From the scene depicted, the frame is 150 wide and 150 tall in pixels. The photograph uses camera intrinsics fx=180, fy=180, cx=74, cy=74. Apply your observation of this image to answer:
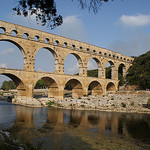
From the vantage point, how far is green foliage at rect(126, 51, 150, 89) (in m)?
43.7

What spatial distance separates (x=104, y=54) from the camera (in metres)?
47.4

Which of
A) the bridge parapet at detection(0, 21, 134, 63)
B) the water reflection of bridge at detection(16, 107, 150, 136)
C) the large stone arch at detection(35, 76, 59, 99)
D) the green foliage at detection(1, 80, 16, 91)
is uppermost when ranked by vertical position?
the bridge parapet at detection(0, 21, 134, 63)

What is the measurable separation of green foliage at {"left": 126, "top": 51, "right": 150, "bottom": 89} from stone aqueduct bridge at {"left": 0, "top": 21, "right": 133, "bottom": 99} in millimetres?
5048

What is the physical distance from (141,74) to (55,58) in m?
24.1

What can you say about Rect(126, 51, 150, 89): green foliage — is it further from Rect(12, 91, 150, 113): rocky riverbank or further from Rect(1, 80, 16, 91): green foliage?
Rect(1, 80, 16, 91): green foliage

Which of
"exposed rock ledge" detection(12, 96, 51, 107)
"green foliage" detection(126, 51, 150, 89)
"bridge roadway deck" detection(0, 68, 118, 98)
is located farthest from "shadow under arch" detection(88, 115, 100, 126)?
"green foliage" detection(126, 51, 150, 89)

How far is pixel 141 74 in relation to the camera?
4722 cm

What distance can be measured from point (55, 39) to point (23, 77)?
10526mm

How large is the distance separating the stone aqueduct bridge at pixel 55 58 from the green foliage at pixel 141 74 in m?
5.05

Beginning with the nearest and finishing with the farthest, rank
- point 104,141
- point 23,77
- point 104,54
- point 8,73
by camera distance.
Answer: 1. point 104,141
2. point 8,73
3. point 23,77
4. point 104,54

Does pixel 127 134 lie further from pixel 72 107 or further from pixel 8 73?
pixel 8 73

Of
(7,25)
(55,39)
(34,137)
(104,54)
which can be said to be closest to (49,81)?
(55,39)

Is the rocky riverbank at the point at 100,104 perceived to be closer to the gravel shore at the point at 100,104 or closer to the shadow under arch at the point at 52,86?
the gravel shore at the point at 100,104

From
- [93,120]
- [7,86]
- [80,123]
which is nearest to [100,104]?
[93,120]
